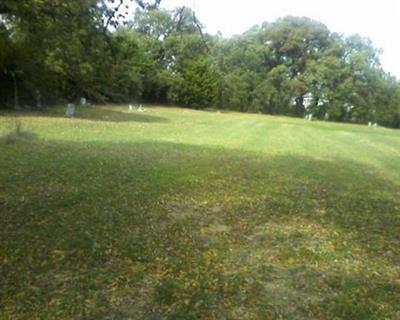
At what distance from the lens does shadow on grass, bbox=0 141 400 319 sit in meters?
5.23

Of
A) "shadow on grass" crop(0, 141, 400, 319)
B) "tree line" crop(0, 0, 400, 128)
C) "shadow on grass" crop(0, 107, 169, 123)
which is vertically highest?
"tree line" crop(0, 0, 400, 128)

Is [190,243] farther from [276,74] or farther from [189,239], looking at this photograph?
[276,74]

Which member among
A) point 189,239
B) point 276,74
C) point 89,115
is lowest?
point 189,239

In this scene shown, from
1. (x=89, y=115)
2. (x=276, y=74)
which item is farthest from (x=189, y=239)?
(x=276, y=74)

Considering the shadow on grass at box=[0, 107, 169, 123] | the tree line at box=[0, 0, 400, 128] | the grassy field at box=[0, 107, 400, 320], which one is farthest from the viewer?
the tree line at box=[0, 0, 400, 128]

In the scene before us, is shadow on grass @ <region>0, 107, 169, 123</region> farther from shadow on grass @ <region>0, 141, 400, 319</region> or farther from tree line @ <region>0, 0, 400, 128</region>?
shadow on grass @ <region>0, 141, 400, 319</region>

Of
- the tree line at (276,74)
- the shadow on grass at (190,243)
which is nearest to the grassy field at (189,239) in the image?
the shadow on grass at (190,243)

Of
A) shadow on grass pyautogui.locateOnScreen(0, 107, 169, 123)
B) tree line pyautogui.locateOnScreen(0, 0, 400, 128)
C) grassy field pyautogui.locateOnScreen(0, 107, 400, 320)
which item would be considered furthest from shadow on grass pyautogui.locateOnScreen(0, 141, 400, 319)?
tree line pyautogui.locateOnScreen(0, 0, 400, 128)

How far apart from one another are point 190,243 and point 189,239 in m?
0.20

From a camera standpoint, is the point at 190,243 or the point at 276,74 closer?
the point at 190,243

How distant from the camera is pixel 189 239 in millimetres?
7492

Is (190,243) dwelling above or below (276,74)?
below

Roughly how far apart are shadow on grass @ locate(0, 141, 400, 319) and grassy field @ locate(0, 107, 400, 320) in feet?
0.08

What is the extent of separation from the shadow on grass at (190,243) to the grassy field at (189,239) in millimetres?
23
